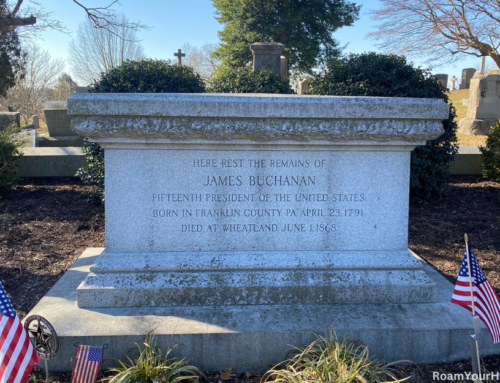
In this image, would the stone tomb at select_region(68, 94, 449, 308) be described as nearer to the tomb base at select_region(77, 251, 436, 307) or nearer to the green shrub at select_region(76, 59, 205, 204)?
the tomb base at select_region(77, 251, 436, 307)

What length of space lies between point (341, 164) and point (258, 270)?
1.13 m

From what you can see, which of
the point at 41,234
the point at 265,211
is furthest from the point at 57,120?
the point at 265,211

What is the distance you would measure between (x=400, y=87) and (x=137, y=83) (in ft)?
13.8

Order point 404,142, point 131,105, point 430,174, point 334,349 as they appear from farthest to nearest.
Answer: point 430,174
point 404,142
point 131,105
point 334,349

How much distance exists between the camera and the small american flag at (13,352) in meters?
2.21

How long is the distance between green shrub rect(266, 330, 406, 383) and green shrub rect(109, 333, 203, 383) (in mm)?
592

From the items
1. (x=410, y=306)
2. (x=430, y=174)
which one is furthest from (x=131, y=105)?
(x=430, y=174)

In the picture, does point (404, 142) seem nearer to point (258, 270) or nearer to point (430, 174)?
point (258, 270)

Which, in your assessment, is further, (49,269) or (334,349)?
(49,269)

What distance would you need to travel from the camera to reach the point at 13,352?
2.26 metres

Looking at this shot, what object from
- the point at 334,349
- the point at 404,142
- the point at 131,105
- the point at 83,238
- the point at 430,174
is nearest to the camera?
the point at 334,349

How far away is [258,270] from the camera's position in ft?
11.1

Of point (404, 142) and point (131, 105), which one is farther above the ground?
point (131, 105)

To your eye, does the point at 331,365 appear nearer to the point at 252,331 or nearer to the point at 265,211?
the point at 252,331
